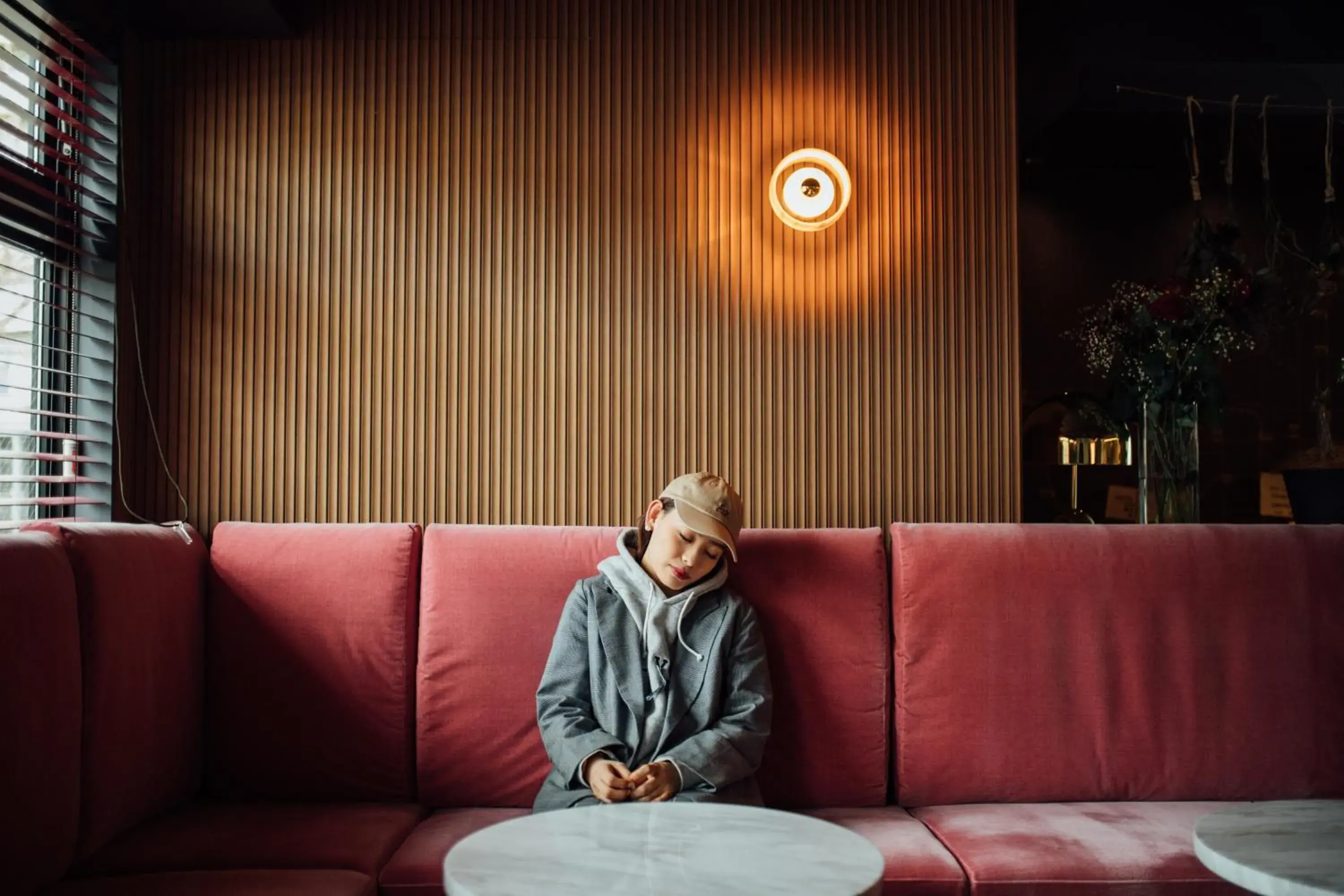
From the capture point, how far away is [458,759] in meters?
2.15

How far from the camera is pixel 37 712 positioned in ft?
5.19

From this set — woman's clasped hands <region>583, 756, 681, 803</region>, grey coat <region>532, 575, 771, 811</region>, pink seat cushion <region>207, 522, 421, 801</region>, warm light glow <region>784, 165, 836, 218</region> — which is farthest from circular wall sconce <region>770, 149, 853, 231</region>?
woman's clasped hands <region>583, 756, 681, 803</region>

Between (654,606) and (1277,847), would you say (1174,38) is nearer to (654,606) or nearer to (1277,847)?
(654,606)

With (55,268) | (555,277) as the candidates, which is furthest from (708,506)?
(55,268)

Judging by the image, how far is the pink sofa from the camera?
2146 millimetres

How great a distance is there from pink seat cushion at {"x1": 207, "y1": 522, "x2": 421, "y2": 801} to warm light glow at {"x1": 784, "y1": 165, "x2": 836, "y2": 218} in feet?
4.07

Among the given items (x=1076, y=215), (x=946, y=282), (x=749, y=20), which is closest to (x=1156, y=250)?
(x=1076, y=215)

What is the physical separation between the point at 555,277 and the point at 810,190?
0.68 metres

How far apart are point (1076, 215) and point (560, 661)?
2.76 m

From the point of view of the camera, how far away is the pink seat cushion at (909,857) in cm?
176

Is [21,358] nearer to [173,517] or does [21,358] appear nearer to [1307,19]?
[173,517]

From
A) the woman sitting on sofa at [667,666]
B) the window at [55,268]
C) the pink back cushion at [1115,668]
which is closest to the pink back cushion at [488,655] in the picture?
the woman sitting on sofa at [667,666]

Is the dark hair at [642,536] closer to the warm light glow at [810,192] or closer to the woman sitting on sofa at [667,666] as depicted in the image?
the woman sitting on sofa at [667,666]

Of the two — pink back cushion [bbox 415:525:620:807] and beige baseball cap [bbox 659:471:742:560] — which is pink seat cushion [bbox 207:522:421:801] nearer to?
pink back cushion [bbox 415:525:620:807]
